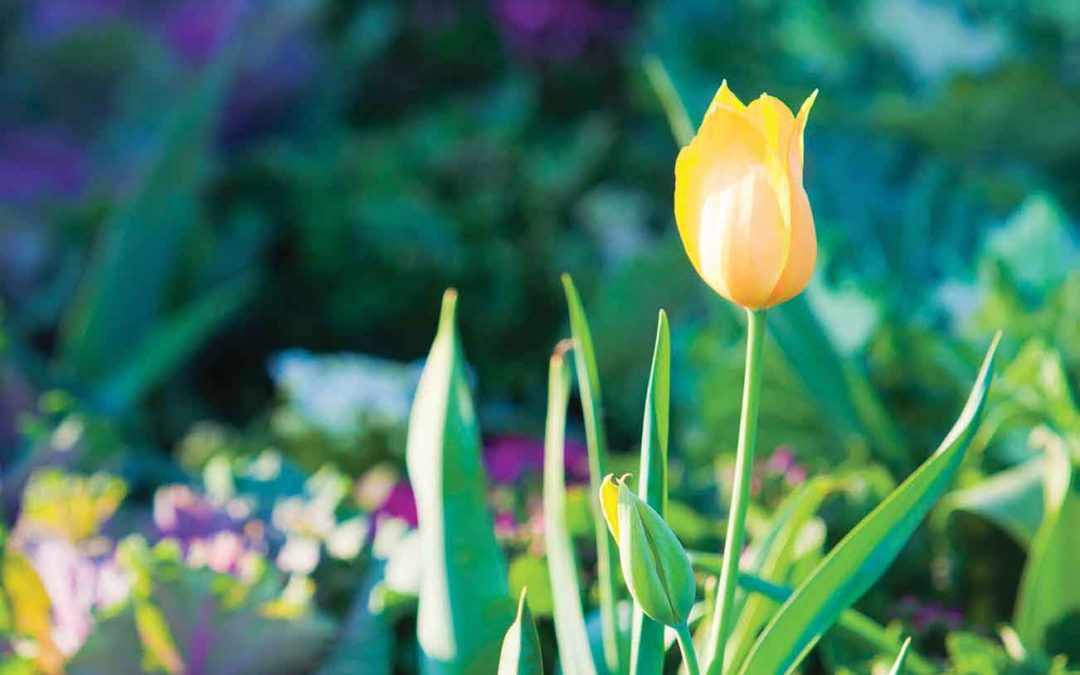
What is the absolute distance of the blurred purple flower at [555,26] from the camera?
2.22 meters

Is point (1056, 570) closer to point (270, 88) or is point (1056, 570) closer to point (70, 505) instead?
point (70, 505)

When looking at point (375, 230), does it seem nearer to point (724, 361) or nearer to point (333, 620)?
point (724, 361)

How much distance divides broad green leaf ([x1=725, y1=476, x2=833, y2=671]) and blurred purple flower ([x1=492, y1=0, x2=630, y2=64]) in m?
1.68

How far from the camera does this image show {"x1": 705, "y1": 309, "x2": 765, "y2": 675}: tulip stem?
48 cm

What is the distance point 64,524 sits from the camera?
87 cm

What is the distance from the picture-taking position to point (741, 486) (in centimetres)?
49

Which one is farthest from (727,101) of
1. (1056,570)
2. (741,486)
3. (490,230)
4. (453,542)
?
(490,230)

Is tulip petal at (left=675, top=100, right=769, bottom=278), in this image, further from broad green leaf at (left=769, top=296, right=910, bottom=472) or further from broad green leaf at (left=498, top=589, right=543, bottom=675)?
broad green leaf at (left=769, top=296, right=910, bottom=472)

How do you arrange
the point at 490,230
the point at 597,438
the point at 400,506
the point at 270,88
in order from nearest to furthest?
the point at 597,438 → the point at 400,506 → the point at 490,230 → the point at 270,88

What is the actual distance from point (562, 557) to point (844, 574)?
130mm

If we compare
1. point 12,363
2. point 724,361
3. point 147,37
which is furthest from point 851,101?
point 12,363

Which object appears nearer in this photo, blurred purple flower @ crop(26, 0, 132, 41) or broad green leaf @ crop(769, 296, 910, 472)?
broad green leaf @ crop(769, 296, 910, 472)

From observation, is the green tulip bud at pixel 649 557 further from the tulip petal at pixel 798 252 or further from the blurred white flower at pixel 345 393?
the blurred white flower at pixel 345 393

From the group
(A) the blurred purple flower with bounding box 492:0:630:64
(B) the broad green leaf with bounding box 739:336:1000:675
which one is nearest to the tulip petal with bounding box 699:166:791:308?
(B) the broad green leaf with bounding box 739:336:1000:675
